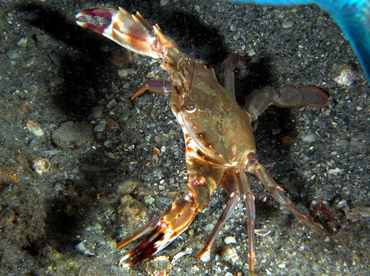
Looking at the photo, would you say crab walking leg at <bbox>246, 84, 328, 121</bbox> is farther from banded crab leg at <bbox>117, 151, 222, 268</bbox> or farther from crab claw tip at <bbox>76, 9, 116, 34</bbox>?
crab claw tip at <bbox>76, 9, 116, 34</bbox>

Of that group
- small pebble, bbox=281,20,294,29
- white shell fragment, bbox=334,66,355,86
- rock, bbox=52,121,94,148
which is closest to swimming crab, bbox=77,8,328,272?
rock, bbox=52,121,94,148

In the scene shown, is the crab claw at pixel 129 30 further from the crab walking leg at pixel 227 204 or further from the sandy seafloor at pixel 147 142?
the crab walking leg at pixel 227 204

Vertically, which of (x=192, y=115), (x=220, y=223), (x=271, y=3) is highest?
(x=271, y=3)

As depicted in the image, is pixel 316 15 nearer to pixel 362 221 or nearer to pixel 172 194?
pixel 362 221

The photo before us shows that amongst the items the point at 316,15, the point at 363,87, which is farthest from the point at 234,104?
the point at 316,15

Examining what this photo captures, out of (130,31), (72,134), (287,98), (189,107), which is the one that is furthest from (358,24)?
(72,134)

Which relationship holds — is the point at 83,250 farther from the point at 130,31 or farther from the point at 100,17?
the point at 100,17
